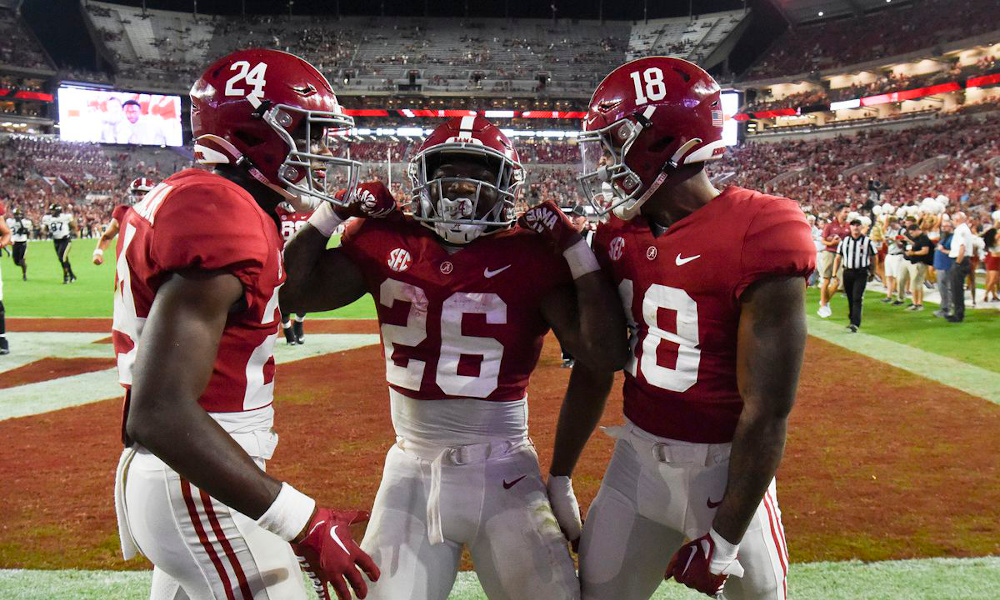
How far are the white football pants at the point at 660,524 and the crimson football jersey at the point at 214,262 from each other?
1.17m

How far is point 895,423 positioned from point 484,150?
5637 mm

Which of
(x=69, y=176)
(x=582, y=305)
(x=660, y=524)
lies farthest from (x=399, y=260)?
(x=69, y=176)

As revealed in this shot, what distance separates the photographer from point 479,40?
54.7m

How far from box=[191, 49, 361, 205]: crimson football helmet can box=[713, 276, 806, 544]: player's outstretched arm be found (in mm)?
1411

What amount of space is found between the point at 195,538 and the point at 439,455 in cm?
82

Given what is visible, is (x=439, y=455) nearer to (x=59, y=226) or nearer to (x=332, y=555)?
(x=332, y=555)

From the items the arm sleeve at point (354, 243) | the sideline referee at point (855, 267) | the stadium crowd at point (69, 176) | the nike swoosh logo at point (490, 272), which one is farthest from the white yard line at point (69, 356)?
the stadium crowd at point (69, 176)

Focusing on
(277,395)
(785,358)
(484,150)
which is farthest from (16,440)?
(785,358)

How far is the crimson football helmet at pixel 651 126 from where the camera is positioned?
2418 mm

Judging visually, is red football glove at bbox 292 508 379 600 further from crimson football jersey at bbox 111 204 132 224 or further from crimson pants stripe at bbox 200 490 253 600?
crimson football jersey at bbox 111 204 132 224

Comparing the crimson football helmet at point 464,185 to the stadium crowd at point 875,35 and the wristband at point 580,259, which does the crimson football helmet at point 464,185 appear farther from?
the stadium crowd at point 875,35

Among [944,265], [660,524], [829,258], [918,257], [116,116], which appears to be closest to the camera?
[660,524]

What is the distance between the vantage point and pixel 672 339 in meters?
2.33

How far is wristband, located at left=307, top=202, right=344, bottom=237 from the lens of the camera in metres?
2.75
